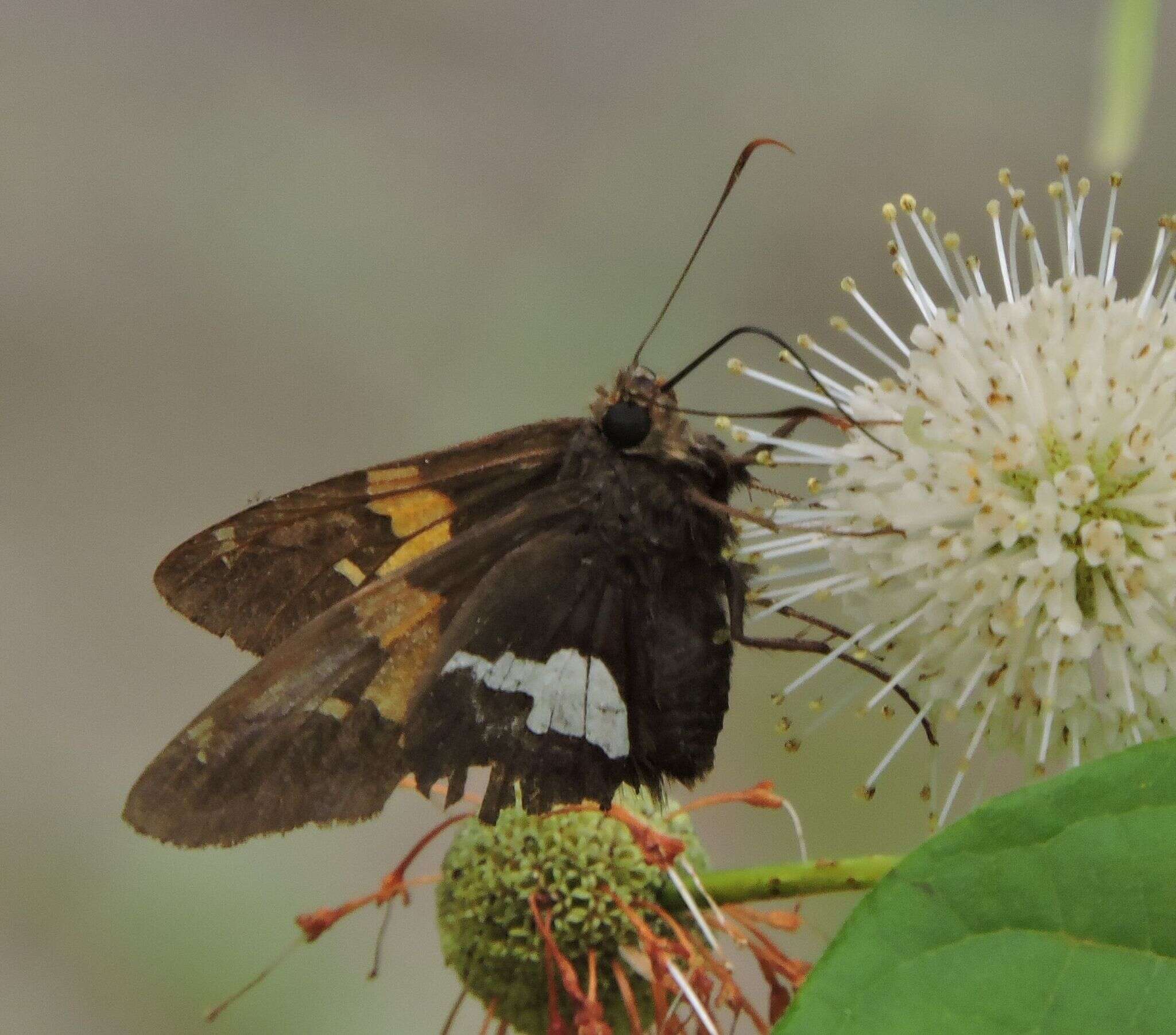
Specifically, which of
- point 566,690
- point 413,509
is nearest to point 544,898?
point 566,690

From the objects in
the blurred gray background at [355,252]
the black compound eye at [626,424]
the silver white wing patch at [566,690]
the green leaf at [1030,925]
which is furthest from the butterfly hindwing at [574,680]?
the blurred gray background at [355,252]

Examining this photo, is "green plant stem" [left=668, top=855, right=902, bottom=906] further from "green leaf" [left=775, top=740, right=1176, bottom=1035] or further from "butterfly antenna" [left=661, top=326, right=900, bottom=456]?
"butterfly antenna" [left=661, top=326, right=900, bottom=456]

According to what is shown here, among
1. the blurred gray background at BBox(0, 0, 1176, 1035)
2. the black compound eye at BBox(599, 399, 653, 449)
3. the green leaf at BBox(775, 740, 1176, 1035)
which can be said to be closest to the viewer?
the green leaf at BBox(775, 740, 1176, 1035)

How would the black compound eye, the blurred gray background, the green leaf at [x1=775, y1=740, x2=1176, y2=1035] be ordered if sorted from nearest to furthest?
the green leaf at [x1=775, y1=740, x2=1176, y2=1035] < the black compound eye < the blurred gray background

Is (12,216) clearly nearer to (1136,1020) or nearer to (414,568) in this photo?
(414,568)

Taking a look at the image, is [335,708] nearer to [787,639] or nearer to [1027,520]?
[787,639]

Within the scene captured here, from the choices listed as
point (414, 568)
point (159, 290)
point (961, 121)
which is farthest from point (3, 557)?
point (414, 568)

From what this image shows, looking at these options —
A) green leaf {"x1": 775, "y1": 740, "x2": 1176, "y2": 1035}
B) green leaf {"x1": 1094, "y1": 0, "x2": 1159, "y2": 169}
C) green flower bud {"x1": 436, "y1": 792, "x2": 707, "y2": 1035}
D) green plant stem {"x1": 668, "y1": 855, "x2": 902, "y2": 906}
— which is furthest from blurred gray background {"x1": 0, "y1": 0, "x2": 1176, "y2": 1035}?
green leaf {"x1": 775, "y1": 740, "x2": 1176, "y2": 1035}
